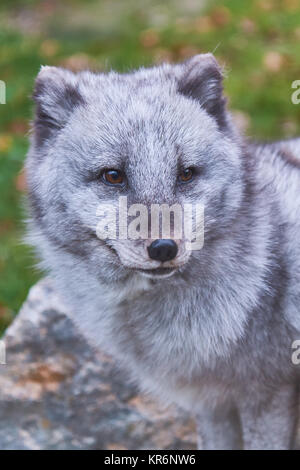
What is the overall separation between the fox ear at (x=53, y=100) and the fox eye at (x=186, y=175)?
58 centimetres

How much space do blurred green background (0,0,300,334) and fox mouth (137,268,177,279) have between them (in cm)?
267

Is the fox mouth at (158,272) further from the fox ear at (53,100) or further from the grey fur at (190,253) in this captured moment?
the fox ear at (53,100)

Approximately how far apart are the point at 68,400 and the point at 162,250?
1657 mm

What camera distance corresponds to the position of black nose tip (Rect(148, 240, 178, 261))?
285 centimetres

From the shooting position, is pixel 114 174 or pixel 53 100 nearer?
pixel 114 174

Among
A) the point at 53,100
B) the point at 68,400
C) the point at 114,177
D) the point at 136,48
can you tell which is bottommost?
the point at 68,400

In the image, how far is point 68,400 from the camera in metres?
4.16

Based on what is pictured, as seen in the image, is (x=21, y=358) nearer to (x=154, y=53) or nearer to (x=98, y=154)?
(x=98, y=154)

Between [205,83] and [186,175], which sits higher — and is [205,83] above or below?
above

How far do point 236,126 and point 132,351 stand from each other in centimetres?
119

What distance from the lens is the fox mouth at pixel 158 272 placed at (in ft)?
9.66

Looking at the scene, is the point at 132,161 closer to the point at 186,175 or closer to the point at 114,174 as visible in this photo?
the point at 114,174

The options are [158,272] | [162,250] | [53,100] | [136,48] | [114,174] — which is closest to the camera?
[162,250]

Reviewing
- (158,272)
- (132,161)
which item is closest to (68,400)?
(158,272)
